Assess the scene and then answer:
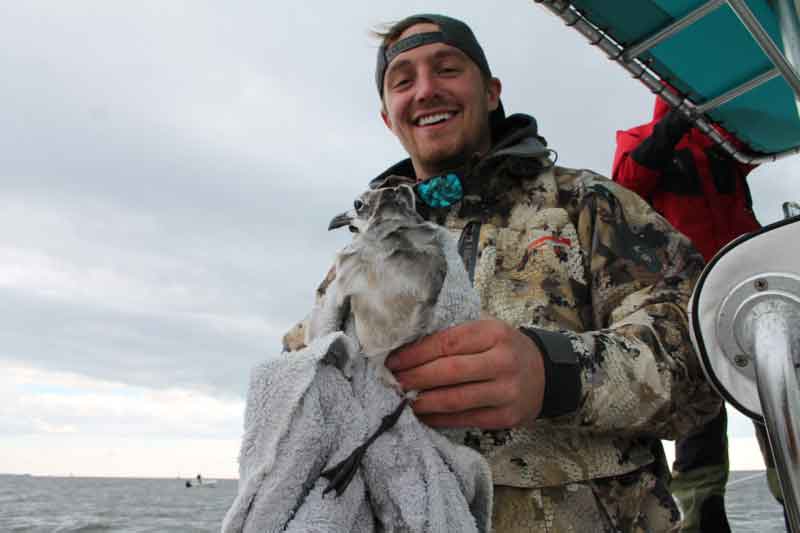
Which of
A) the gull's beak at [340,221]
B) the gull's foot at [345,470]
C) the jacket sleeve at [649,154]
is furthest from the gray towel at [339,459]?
the jacket sleeve at [649,154]

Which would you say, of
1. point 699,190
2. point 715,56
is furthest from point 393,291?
point 699,190

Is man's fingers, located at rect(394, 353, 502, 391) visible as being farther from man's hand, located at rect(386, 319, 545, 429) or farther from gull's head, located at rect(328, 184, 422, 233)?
gull's head, located at rect(328, 184, 422, 233)

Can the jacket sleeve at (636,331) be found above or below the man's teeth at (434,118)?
below

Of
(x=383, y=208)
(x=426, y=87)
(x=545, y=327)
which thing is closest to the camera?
(x=383, y=208)

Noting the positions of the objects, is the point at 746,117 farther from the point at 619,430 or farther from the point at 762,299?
the point at 762,299

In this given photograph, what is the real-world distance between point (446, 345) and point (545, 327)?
1.99 feet

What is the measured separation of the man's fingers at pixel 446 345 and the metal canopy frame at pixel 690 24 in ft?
5.31

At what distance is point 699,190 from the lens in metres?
3.48

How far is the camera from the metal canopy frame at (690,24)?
2.16m

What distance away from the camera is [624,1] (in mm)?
2506

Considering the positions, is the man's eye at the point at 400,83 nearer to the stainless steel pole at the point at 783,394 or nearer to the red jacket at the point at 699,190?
the red jacket at the point at 699,190

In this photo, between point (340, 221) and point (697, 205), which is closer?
point (340, 221)

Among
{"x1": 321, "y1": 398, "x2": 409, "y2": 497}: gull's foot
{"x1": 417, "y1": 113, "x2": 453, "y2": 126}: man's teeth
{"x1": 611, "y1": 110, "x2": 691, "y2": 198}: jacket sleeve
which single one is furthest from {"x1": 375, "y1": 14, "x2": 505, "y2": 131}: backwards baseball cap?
{"x1": 321, "y1": 398, "x2": 409, "y2": 497}: gull's foot

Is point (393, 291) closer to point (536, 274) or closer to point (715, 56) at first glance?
point (536, 274)
